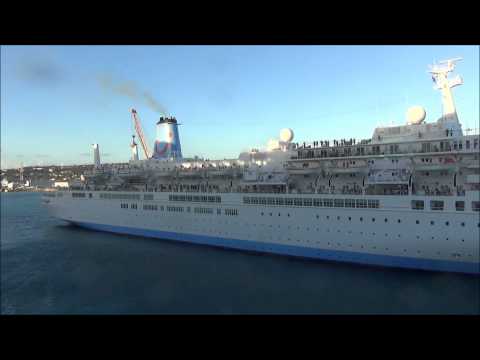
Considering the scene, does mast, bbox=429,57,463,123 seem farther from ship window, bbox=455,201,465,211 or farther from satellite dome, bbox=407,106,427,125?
ship window, bbox=455,201,465,211

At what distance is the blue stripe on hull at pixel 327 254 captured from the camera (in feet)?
53.6

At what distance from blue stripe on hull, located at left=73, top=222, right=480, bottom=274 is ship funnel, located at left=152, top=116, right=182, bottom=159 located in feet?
29.7

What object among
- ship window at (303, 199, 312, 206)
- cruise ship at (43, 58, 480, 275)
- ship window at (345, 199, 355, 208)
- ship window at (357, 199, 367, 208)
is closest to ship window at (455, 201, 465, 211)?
cruise ship at (43, 58, 480, 275)

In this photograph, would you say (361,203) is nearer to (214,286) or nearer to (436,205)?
(436,205)

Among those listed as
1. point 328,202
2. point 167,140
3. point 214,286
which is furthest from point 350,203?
point 167,140

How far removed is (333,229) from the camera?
19.3 m

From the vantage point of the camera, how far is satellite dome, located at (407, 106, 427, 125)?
19.7 metres

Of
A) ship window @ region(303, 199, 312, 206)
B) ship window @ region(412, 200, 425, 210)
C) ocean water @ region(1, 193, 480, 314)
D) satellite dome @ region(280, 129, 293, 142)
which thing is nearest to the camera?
ocean water @ region(1, 193, 480, 314)

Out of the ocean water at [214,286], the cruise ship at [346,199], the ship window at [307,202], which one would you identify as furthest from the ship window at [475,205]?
the ship window at [307,202]

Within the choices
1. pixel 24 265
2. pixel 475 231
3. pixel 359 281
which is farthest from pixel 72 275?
pixel 475 231

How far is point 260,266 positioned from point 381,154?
9560 millimetres

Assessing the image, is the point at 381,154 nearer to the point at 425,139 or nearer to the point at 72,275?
the point at 425,139

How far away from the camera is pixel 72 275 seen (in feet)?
61.8

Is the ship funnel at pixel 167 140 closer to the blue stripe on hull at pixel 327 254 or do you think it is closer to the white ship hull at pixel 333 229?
the white ship hull at pixel 333 229
